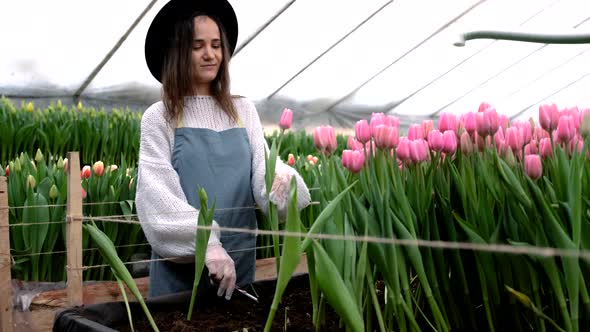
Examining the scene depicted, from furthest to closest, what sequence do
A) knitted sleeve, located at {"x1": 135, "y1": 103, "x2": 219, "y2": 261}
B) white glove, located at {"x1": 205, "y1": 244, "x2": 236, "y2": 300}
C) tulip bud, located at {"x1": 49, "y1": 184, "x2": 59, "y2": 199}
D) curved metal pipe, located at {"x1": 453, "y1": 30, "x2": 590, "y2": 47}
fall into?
tulip bud, located at {"x1": 49, "y1": 184, "x2": 59, "y2": 199}, knitted sleeve, located at {"x1": 135, "y1": 103, "x2": 219, "y2": 261}, white glove, located at {"x1": 205, "y1": 244, "x2": 236, "y2": 300}, curved metal pipe, located at {"x1": 453, "y1": 30, "x2": 590, "y2": 47}

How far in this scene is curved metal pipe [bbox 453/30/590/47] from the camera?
0.62 metres

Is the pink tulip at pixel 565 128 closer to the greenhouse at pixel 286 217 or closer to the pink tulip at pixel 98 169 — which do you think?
the greenhouse at pixel 286 217

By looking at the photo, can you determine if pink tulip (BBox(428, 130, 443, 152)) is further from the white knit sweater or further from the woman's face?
the woman's face

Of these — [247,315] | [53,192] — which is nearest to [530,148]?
[247,315]

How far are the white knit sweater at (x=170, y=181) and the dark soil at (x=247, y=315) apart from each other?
0.48ft

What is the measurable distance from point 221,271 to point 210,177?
33cm

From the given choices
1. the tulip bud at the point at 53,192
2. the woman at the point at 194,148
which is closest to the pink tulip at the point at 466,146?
the woman at the point at 194,148

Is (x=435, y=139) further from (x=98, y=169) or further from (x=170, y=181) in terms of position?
(x=98, y=169)

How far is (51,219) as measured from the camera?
7.80ft

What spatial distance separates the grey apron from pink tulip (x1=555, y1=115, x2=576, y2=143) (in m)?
0.84

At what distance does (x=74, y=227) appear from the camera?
1663 millimetres

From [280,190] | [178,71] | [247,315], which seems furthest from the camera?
[178,71]

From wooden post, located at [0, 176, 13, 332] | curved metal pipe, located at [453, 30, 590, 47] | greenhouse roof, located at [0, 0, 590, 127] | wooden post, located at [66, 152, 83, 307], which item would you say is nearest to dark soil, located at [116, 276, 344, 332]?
wooden post, located at [66, 152, 83, 307]

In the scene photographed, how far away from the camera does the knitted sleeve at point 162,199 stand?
1697 millimetres
